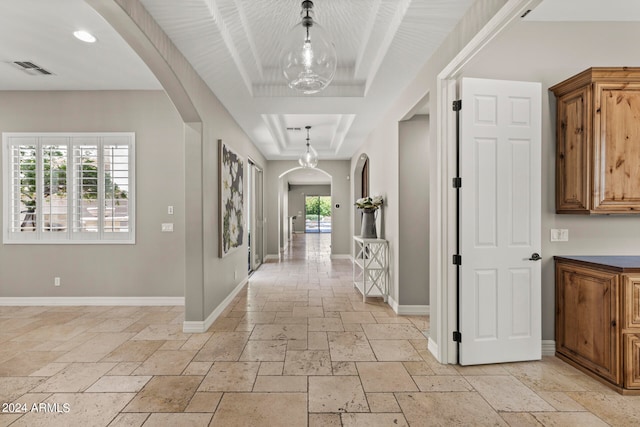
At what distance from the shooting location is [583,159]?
2.71m

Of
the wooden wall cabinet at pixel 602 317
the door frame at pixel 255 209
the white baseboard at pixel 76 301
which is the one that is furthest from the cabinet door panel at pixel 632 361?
the door frame at pixel 255 209

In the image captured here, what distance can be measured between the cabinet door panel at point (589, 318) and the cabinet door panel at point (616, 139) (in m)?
0.63

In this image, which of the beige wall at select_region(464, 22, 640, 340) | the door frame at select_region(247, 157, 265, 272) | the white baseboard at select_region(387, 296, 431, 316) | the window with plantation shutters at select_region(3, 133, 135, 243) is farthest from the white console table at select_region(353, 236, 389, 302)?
→ the window with plantation shutters at select_region(3, 133, 135, 243)

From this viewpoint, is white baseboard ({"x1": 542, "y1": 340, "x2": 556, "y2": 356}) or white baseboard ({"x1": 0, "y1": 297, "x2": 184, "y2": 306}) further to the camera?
white baseboard ({"x1": 0, "y1": 297, "x2": 184, "y2": 306})

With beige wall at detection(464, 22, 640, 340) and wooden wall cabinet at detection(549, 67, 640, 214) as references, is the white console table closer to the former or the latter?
beige wall at detection(464, 22, 640, 340)

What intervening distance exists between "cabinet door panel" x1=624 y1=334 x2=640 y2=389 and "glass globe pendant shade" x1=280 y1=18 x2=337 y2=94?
2802mm

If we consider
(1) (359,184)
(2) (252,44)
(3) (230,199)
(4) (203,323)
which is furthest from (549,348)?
(1) (359,184)

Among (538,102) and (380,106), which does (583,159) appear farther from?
(380,106)

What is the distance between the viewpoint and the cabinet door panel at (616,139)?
2631 mm

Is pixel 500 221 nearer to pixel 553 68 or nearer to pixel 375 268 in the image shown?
pixel 553 68

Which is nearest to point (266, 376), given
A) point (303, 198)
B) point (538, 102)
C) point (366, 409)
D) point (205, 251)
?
point (366, 409)

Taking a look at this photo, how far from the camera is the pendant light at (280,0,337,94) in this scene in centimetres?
194

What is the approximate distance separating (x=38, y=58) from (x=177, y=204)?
216cm

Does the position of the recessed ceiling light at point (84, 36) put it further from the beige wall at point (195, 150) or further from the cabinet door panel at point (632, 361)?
the cabinet door panel at point (632, 361)
